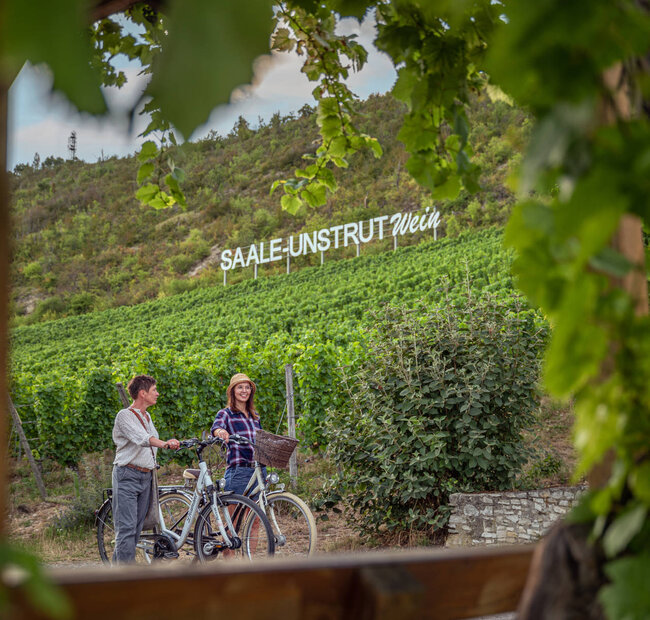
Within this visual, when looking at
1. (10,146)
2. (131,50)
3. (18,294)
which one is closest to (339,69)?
(131,50)

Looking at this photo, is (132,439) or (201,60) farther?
(132,439)

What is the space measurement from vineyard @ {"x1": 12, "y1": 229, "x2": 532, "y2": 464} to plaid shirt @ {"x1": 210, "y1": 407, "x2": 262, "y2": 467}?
2120 mm

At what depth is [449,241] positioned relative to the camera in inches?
1214

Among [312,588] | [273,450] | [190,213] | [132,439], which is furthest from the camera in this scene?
[190,213]

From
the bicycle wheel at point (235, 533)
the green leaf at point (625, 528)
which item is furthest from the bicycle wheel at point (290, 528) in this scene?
the green leaf at point (625, 528)

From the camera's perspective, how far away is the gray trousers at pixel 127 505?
15.8 ft

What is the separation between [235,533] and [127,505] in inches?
32.8

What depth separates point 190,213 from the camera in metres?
71.6

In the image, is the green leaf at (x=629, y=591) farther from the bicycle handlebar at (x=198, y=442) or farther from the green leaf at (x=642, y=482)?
the bicycle handlebar at (x=198, y=442)

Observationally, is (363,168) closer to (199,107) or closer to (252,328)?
(252,328)

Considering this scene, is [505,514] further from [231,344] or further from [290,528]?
[231,344]

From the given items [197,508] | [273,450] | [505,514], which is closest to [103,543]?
[197,508]

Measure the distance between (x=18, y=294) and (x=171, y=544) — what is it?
6460 cm

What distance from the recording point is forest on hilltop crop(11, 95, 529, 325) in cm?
5434
